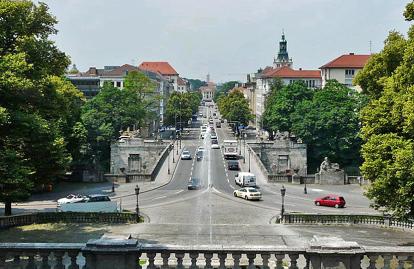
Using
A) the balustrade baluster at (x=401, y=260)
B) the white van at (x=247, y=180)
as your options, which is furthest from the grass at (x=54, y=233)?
the white van at (x=247, y=180)

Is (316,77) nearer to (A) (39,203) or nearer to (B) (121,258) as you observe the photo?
(A) (39,203)

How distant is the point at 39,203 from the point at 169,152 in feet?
126

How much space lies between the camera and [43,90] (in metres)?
26.9

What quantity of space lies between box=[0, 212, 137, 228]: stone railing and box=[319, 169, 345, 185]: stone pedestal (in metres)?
36.2

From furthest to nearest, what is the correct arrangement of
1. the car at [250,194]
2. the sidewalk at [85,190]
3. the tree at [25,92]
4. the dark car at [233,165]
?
the dark car at [233,165]
the car at [250,194]
the sidewalk at [85,190]
the tree at [25,92]

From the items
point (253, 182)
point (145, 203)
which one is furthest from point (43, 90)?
point (253, 182)

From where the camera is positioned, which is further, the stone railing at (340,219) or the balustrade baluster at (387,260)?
the stone railing at (340,219)

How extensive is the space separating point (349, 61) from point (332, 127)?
50027 millimetres

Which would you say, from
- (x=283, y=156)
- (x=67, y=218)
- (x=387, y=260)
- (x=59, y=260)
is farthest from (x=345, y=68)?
(x=59, y=260)

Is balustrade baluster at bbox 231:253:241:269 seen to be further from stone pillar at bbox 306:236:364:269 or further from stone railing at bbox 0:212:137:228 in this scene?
stone railing at bbox 0:212:137:228

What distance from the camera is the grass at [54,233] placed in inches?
1257

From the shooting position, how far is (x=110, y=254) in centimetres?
1318

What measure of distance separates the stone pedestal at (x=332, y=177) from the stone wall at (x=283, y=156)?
14504 millimetres

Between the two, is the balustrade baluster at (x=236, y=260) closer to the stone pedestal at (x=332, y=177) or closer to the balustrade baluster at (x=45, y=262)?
the balustrade baluster at (x=45, y=262)
